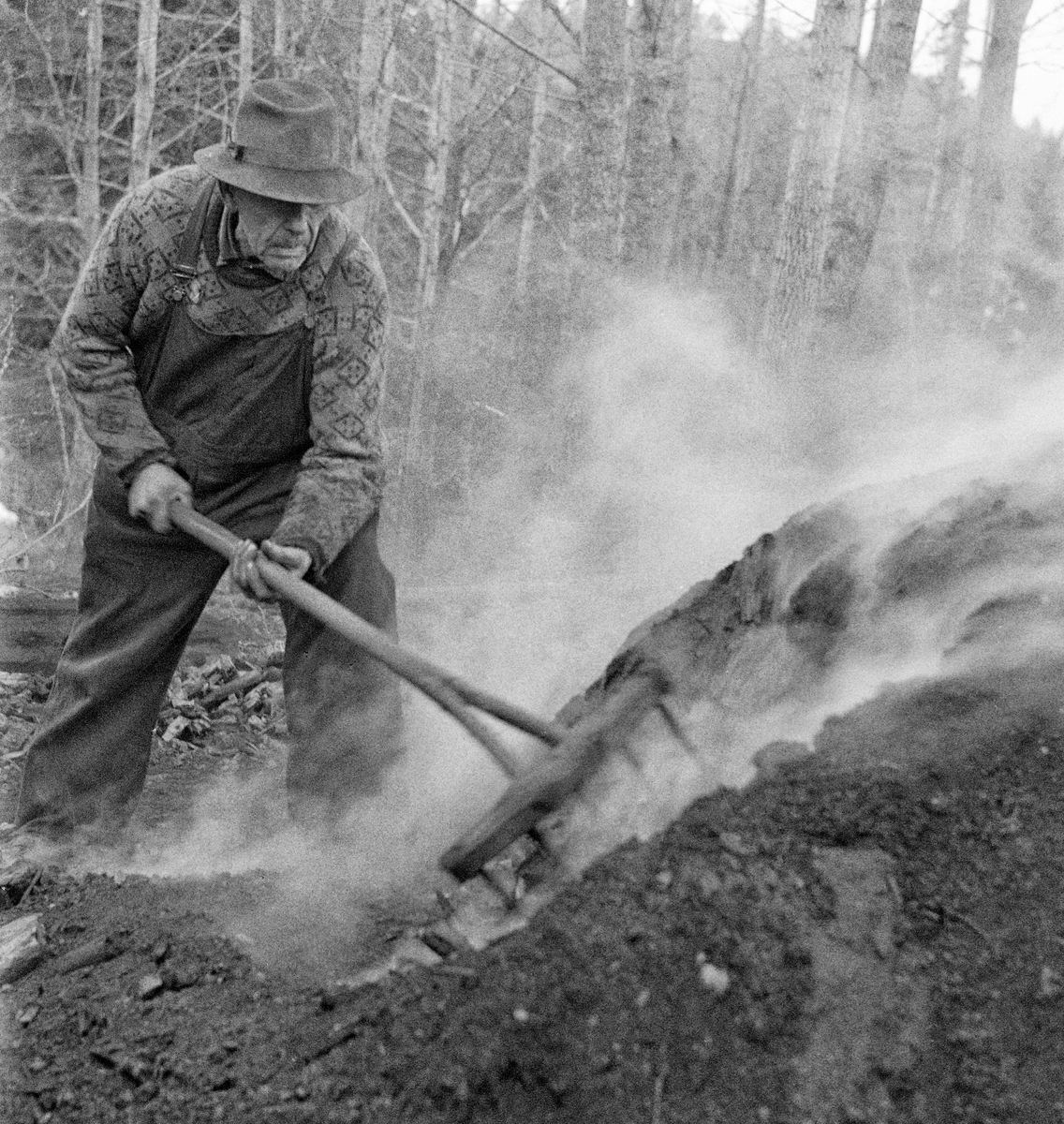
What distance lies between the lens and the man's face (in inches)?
134

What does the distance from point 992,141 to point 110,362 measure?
1391 centimetres

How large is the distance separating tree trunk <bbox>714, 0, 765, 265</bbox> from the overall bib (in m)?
18.0

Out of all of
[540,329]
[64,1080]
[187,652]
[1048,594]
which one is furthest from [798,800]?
[540,329]

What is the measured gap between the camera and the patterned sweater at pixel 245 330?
3.53 meters

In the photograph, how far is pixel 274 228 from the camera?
342cm

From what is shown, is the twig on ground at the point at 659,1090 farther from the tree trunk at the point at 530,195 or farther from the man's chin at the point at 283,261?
the tree trunk at the point at 530,195

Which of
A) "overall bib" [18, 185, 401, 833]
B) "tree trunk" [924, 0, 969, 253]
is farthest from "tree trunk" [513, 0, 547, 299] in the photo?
"overall bib" [18, 185, 401, 833]

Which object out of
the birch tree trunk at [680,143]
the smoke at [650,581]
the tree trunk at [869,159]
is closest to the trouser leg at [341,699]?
the smoke at [650,581]

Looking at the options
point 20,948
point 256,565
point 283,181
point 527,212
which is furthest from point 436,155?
point 20,948

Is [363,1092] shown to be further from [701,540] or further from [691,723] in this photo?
[701,540]

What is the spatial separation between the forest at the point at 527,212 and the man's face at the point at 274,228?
3773 millimetres

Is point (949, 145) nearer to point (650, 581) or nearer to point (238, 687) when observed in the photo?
point (650, 581)

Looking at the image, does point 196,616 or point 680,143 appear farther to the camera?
point 680,143

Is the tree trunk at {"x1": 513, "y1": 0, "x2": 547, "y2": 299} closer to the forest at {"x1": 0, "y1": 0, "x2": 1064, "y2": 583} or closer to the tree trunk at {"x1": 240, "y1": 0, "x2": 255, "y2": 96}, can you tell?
the forest at {"x1": 0, "y1": 0, "x2": 1064, "y2": 583}
